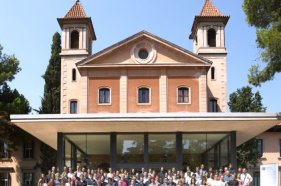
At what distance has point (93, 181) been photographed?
80.8ft

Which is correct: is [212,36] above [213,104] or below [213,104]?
above

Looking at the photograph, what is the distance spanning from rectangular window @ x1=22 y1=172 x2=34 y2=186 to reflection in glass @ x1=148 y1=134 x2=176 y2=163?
811 inches

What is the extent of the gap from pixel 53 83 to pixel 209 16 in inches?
A: 646

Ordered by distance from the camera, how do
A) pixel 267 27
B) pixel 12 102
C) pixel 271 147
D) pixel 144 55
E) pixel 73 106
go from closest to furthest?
pixel 267 27 → pixel 144 55 → pixel 12 102 → pixel 73 106 → pixel 271 147

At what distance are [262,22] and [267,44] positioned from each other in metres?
1.56

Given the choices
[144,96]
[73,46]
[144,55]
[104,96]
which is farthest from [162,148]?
[73,46]

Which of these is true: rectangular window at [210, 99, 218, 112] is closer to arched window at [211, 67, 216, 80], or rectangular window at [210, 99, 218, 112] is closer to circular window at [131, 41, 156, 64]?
arched window at [211, 67, 216, 80]

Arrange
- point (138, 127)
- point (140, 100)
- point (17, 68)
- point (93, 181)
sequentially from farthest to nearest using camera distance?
point (17, 68) → point (140, 100) → point (138, 127) → point (93, 181)

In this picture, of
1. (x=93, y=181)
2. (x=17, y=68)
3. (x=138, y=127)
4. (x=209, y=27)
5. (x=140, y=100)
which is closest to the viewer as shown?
(x=93, y=181)

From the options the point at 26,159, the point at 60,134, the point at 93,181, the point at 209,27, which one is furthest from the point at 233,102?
the point at 93,181

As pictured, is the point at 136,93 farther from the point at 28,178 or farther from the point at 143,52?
the point at 28,178

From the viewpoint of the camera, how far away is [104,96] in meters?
42.6

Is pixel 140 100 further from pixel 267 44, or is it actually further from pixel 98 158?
pixel 267 44

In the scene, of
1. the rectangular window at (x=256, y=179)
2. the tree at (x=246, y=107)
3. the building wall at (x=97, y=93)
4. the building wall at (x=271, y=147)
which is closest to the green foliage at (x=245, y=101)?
the tree at (x=246, y=107)
